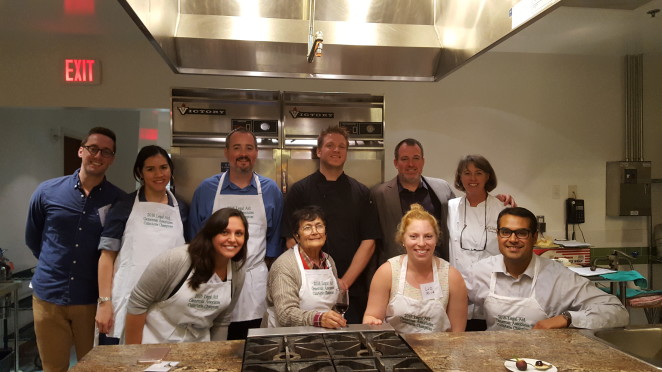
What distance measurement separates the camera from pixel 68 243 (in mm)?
2475

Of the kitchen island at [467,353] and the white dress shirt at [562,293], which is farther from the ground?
the white dress shirt at [562,293]

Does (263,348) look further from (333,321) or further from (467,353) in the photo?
(467,353)

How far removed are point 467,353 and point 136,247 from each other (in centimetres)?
175

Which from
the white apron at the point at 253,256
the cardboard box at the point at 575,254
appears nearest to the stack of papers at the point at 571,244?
the cardboard box at the point at 575,254

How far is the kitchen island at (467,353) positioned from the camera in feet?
4.55

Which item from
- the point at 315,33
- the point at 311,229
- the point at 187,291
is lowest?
the point at 187,291

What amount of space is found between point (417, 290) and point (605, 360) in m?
0.83

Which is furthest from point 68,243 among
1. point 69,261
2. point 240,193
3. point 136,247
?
point 240,193

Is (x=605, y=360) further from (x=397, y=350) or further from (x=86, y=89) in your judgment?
(x=86, y=89)

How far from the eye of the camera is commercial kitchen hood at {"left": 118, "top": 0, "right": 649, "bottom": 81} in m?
1.70

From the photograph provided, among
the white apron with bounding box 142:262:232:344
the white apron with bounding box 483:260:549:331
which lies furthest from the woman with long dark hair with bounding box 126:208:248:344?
the white apron with bounding box 483:260:549:331

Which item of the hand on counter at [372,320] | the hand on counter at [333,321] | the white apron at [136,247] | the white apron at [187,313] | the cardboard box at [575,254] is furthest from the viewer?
the cardboard box at [575,254]

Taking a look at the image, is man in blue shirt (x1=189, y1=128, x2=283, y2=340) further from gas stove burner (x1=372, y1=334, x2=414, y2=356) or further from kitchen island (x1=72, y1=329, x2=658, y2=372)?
gas stove burner (x1=372, y1=334, x2=414, y2=356)

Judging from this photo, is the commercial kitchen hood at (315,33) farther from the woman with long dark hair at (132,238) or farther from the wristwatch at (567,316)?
the wristwatch at (567,316)
